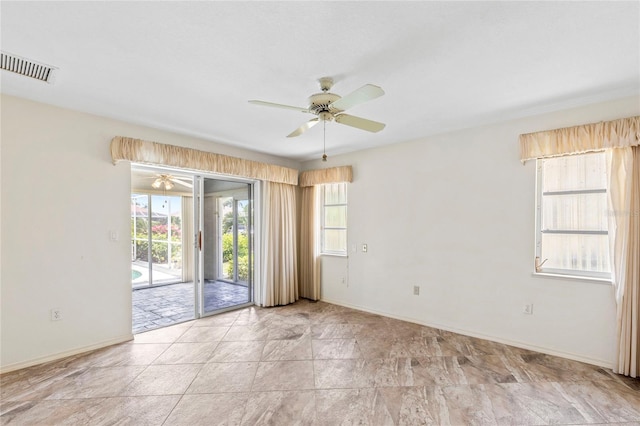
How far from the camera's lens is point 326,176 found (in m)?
4.96

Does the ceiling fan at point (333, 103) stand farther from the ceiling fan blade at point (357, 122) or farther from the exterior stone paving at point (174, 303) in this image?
the exterior stone paving at point (174, 303)

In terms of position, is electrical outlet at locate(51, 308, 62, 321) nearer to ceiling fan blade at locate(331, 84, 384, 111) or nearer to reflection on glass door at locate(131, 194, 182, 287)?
ceiling fan blade at locate(331, 84, 384, 111)

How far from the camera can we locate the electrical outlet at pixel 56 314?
2888 mm

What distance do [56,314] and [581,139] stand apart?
5411mm

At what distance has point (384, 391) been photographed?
2387mm

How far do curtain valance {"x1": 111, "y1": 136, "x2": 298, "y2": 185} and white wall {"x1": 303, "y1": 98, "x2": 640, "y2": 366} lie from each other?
1.25m

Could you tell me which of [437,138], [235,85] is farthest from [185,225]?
[437,138]

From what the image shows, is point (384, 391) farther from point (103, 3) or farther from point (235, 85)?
point (103, 3)

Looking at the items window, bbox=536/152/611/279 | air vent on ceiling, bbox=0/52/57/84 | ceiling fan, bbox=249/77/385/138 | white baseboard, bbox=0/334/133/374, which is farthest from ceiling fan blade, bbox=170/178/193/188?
window, bbox=536/152/611/279

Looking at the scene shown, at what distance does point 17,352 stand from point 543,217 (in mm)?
5367

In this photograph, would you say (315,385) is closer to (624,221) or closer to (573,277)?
(573,277)

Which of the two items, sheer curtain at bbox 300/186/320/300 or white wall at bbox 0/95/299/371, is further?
sheer curtain at bbox 300/186/320/300

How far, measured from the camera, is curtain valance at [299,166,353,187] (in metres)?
4.73

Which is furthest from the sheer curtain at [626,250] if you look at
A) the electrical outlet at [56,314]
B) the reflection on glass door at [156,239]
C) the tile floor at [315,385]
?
the reflection on glass door at [156,239]
